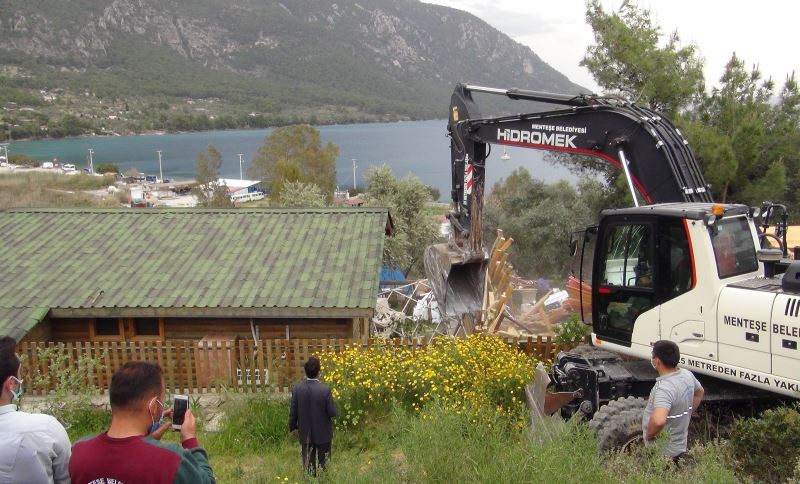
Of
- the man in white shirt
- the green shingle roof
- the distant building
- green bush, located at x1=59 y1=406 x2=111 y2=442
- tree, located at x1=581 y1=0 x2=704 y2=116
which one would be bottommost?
the distant building

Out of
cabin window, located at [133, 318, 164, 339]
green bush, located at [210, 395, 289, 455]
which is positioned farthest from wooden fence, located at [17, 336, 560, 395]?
cabin window, located at [133, 318, 164, 339]

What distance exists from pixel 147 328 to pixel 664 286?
360 inches

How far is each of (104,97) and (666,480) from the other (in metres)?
182

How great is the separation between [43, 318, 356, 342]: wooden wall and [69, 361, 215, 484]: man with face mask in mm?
7898

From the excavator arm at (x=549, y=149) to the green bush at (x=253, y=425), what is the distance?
4.16m

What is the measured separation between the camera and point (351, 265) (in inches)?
445

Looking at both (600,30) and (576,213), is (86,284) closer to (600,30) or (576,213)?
(600,30)

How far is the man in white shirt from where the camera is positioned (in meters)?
3.29

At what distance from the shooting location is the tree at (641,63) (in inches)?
797

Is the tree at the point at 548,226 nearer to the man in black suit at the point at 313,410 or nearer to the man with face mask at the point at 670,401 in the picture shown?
the man in black suit at the point at 313,410

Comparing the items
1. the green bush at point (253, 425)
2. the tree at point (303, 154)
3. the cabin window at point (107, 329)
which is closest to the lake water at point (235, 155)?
the tree at point (303, 154)

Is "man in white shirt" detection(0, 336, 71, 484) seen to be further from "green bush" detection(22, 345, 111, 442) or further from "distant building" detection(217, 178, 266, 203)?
"distant building" detection(217, 178, 266, 203)

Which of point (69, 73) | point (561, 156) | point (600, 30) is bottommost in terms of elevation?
point (561, 156)

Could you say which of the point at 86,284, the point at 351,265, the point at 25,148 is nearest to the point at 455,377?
the point at 351,265
